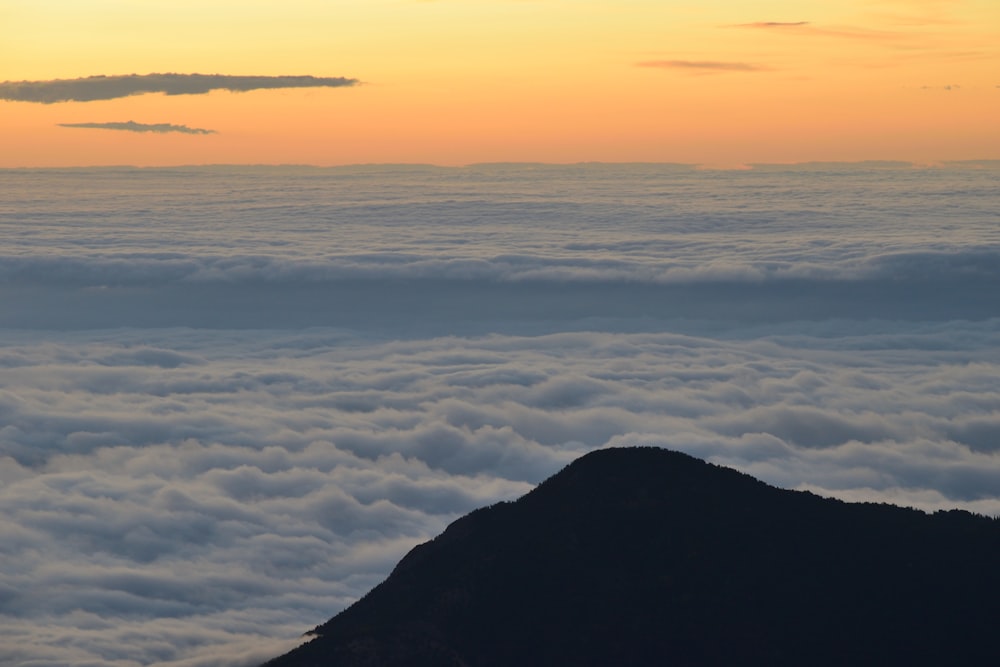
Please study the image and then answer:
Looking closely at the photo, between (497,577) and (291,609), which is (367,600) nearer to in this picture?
(497,577)

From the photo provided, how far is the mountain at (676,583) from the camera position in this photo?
29844mm

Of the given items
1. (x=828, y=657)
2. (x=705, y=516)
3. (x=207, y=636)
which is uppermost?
(x=705, y=516)

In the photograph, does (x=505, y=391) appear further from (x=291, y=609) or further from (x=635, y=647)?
(x=635, y=647)

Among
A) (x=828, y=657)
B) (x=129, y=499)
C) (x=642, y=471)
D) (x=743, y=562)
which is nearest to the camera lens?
(x=828, y=657)

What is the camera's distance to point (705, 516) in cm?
3416

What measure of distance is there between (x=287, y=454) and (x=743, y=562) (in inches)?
3027

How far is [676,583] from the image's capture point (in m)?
31.9

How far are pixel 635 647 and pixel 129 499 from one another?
67216 mm

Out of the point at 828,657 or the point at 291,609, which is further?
the point at 291,609

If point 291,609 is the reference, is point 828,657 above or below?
above

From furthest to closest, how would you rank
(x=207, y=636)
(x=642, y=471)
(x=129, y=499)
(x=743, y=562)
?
(x=129, y=499), (x=207, y=636), (x=642, y=471), (x=743, y=562)

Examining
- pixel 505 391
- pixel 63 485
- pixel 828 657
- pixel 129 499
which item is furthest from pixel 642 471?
pixel 505 391

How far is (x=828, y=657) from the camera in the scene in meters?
29.4

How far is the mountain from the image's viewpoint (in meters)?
29.8
